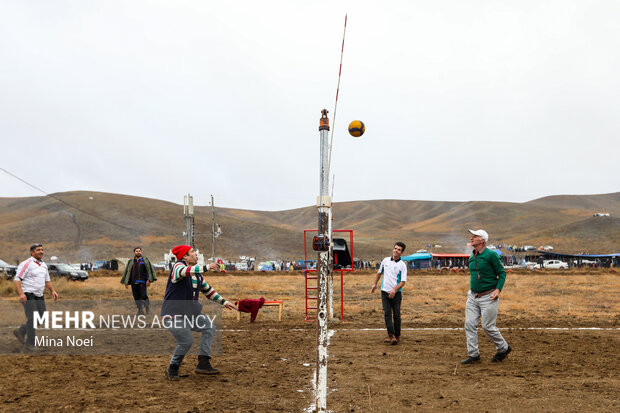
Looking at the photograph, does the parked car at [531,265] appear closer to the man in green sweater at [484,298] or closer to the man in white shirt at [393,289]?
the man in white shirt at [393,289]

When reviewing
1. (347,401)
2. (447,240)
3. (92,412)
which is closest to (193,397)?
(92,412)

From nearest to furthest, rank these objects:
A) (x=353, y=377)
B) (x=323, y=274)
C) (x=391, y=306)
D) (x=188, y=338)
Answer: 1. (x=323, y=274)
2. (x=188, y=338)
3. (x=353, y=377)
4. (x=391, y=306)

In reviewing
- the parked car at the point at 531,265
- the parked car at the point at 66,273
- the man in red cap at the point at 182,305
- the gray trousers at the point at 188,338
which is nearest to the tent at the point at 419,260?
the parked car at the point at 531,265

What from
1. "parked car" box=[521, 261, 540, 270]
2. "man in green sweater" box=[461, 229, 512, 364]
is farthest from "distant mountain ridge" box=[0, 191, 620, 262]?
"man in green sweater" box=[461, 229, 512, 364]

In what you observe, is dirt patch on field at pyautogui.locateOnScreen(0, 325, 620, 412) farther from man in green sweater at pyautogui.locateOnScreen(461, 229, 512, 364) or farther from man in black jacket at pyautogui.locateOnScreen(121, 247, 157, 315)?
man in black jacket at pyautogui.locateOnScreen(121, 247, 157, 315)

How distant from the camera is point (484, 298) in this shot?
8.01m

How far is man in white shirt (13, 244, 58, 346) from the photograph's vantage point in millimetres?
8875

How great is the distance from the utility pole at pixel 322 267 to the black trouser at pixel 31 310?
6193 millimetres

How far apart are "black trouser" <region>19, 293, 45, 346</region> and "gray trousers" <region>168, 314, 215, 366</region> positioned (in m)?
3.49

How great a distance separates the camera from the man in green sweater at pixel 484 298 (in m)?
7.88

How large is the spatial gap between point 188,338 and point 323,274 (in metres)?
2.77

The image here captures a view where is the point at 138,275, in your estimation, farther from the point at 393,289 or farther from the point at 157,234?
the point at 157,234

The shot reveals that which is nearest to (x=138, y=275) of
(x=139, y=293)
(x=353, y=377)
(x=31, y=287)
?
(x=139, y=293)

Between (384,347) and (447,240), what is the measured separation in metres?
132
